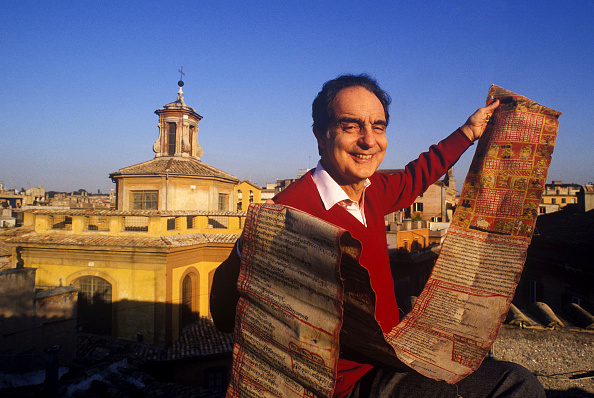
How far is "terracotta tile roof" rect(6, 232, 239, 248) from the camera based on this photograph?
11328 millimetres

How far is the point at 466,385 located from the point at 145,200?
54.1ft

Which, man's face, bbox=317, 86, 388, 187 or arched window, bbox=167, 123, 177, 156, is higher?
arched window, bbox=167, 123, 177, 156

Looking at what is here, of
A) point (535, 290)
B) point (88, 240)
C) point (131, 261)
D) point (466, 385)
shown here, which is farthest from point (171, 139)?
point (466, 385)

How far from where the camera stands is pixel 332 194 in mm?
1935

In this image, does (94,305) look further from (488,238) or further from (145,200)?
(488,238)

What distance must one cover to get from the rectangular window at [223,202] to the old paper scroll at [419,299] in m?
16.4

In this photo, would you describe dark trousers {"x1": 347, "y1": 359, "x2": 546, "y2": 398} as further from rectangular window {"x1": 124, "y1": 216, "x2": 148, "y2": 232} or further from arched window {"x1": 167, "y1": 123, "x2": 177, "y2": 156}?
arched window {"x1": 167, "y1": 123, "x2": 177, "y2": 156}

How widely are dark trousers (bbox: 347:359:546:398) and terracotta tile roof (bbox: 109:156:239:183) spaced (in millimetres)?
A: 15516

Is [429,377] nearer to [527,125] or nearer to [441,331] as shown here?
[441,331]

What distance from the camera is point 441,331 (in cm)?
198

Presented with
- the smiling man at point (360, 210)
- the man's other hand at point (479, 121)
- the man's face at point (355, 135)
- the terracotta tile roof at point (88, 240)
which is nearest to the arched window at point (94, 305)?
the terracotta tile roof at point (88, 240)

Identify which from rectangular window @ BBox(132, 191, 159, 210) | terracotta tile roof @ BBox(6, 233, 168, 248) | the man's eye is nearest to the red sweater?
the man's eye

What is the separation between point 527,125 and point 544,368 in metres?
2.45

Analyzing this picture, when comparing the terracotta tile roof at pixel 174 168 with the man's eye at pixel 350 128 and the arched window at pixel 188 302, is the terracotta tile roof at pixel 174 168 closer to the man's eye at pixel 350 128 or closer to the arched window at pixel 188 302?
the arched window at pixel 188 302
